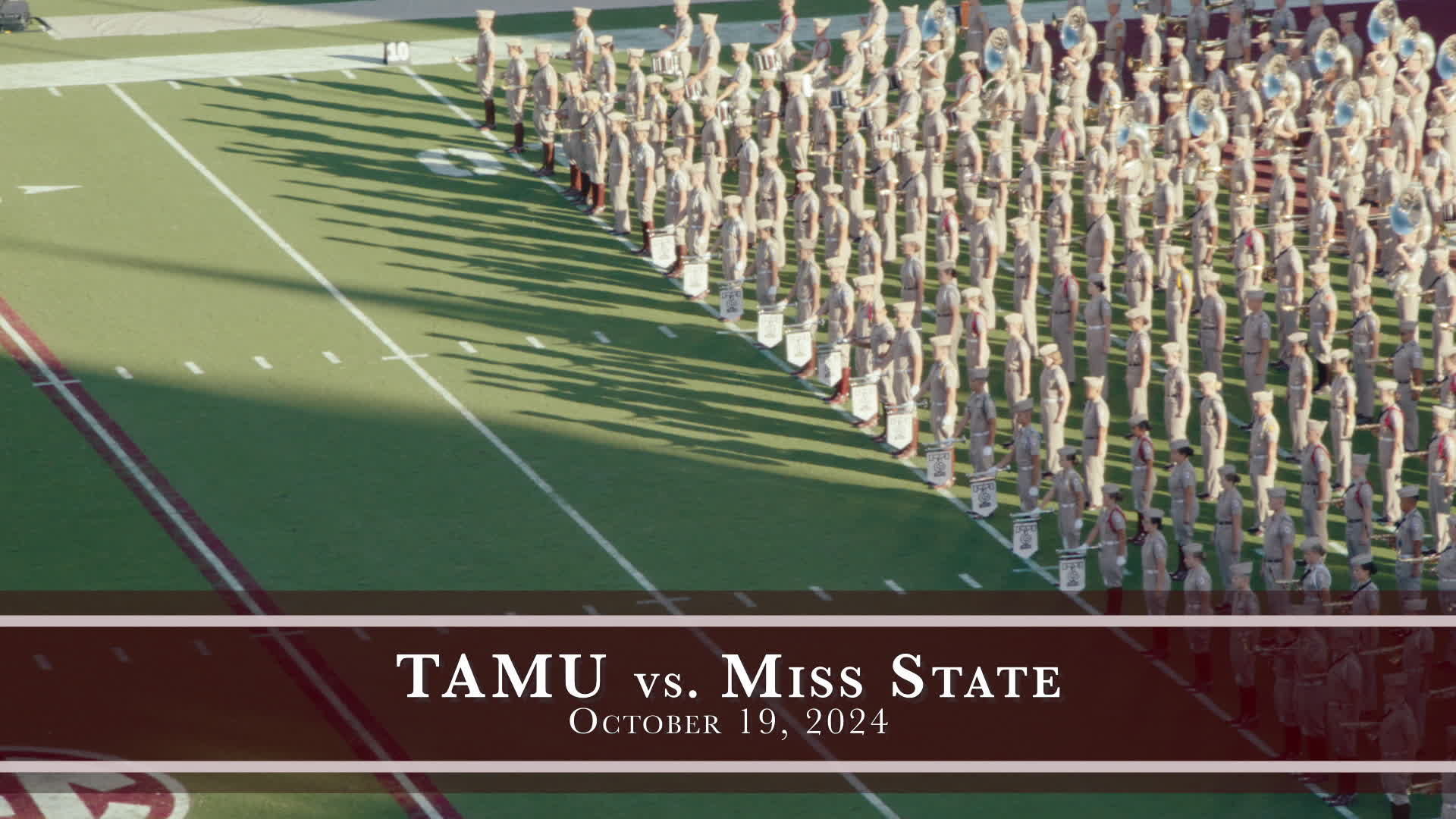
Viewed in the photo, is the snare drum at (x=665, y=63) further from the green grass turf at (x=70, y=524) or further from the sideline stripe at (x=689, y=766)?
the sideline stripe at (x=689, y=766)

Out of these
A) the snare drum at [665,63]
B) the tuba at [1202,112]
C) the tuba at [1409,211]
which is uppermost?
the snare drum at [665,63]

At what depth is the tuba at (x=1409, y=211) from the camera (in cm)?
3522

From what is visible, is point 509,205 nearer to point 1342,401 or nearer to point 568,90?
point 568,90

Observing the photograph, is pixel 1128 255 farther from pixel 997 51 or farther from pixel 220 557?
pixel 220 557

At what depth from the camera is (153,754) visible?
2681 cm

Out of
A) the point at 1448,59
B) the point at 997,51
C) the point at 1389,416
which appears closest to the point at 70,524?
the point at 1389,416

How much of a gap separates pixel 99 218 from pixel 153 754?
615 inches

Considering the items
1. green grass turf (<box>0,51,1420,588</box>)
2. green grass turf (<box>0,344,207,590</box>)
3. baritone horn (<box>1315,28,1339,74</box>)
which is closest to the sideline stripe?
green grass turf (<box>0,51,1420,588</box>)

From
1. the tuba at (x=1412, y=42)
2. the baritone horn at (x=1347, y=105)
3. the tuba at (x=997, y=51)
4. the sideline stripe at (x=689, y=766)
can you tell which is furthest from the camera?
the tuba at (x=997, y=51)

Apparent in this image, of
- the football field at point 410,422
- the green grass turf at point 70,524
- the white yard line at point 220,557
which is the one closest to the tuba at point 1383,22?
the football field at point 410,422

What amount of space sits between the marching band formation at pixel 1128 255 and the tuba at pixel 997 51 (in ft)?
0.20

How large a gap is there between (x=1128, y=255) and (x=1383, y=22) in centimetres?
890

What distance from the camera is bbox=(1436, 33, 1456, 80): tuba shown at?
3962 centimetres

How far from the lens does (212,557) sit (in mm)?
30625
